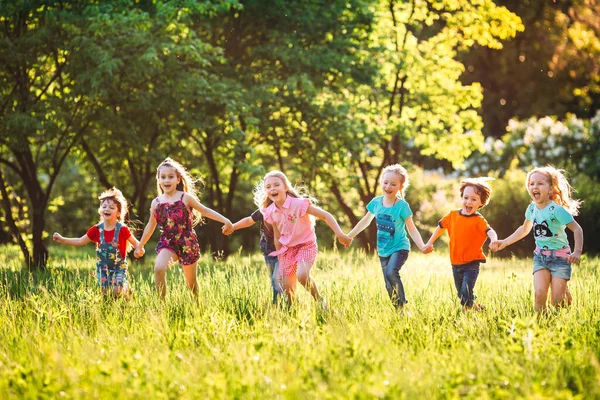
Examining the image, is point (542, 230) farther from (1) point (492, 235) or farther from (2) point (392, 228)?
(2) point (392, 228)

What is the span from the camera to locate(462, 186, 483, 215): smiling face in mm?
6667

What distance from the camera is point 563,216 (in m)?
6.16

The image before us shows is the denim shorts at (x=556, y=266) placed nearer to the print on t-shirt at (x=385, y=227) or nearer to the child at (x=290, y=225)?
the print on t-shirt at (x=385, y=227)

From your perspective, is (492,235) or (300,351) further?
(492,235)

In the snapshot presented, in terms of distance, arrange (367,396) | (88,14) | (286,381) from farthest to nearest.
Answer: (88,14) → (286,381) → (367,396)

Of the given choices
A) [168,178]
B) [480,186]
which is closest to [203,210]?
[168,178]

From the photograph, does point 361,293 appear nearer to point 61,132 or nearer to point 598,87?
point 61,132

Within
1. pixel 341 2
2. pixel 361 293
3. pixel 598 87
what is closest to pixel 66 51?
pixel 341 2

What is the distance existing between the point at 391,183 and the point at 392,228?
1.46 feet

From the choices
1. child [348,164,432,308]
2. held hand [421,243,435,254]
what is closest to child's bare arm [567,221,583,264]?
held hand [421,243,435,254]

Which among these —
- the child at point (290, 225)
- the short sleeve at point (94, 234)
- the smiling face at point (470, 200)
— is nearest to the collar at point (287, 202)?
the child at point (290, 225)

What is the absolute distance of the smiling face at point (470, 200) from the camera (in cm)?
667

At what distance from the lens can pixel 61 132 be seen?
1175cm

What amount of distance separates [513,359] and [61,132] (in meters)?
9.49
